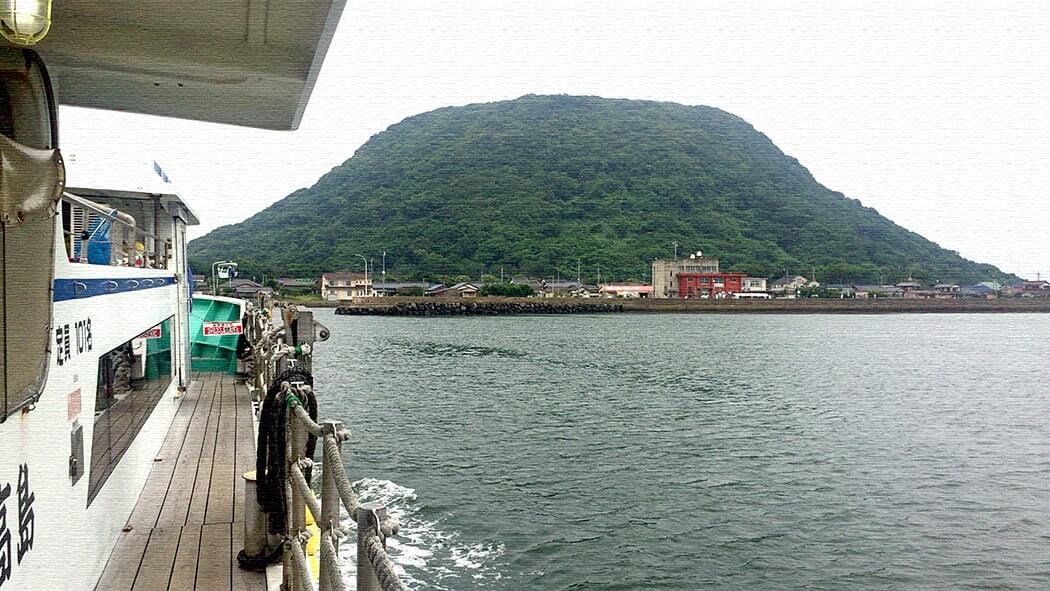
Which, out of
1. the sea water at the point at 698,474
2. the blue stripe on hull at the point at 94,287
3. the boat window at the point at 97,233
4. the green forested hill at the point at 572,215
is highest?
the green forested hill at the point at 572,215

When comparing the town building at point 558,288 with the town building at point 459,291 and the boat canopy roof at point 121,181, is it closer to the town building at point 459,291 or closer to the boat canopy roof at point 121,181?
the town building at point 459,291

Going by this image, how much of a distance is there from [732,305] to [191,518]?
113 meters

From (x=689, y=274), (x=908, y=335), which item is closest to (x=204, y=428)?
(x=908, y=335)

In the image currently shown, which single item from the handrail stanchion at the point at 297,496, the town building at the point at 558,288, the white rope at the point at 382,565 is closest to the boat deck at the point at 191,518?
the handrail stanchion at the point at 297,496

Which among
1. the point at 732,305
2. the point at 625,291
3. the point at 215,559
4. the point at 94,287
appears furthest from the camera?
the point at 625,291

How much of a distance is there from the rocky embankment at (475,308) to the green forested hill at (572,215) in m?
33.8

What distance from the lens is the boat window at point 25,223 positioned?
98.1 inches

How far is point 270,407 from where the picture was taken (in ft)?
16.0

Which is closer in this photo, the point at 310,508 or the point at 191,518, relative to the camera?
the point at 310,508

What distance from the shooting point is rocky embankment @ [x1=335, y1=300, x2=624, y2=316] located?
332 ft

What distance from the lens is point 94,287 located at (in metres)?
4.25

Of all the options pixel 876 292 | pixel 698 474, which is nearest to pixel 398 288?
pixel 876 292

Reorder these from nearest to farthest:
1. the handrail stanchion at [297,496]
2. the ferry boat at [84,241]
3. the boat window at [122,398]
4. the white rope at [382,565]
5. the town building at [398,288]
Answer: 1. the white rope at [382,565]
2. the ferry boat at [84,241]
3. the handrail stanchion at [297,496]
4. the boat window at [122,398]
5. the town building at [398,288]

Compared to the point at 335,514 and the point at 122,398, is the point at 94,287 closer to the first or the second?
the point at 122,398
